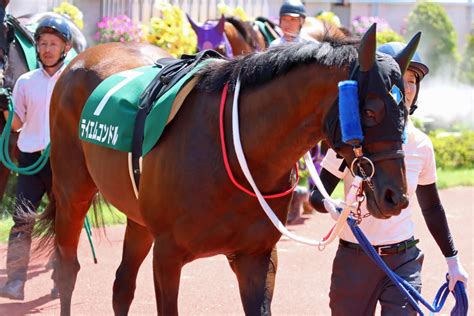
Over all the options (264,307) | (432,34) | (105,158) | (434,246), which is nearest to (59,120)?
(105,158)

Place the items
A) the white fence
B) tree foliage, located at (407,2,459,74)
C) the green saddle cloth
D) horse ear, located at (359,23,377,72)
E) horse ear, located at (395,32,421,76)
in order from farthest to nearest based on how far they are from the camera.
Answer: tree foliage, located at (407,2,459,74) < the white fence < the green saddle cloth < horse ear, located at (395,32,421,76) < horse ear, located at (359,23,377,72)

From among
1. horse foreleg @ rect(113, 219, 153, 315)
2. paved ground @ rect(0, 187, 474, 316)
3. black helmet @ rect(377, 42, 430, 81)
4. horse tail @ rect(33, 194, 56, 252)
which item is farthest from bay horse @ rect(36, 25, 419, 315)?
paved ground @ rect(0, 187, 474, 316)

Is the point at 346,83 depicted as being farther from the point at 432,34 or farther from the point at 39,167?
the point at 432,34

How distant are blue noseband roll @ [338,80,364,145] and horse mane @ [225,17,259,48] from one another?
711cm

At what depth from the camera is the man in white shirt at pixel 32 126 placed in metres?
6.58

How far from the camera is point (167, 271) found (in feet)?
14.5

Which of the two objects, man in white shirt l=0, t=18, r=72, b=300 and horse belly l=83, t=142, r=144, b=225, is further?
man in white shirt l=0, t=18, r=72, b=300

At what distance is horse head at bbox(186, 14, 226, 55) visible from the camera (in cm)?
1035

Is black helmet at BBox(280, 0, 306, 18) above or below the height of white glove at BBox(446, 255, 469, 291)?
above

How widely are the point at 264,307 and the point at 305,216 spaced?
5.57 m

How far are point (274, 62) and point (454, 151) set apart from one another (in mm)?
9708

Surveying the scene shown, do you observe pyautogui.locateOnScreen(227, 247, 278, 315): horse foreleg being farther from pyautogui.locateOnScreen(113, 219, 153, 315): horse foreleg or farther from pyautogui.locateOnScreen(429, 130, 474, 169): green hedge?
pyautogui.locateOnScreen(429, 130, 474, 169): green hedge

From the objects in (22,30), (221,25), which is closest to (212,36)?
(221,25)

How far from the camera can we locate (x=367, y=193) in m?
3.70
